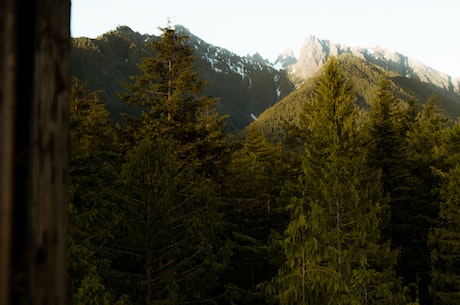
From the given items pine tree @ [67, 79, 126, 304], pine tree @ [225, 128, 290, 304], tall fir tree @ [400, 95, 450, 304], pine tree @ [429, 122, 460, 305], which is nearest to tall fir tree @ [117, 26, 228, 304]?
pine tree @ [67, 79, 126, 304]

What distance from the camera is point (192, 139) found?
47.8ft

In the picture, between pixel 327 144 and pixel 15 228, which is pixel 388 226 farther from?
pixel 15 228

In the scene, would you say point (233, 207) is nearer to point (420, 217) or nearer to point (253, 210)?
point (253, 210)

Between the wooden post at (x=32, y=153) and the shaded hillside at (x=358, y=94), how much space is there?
10888 centimetres

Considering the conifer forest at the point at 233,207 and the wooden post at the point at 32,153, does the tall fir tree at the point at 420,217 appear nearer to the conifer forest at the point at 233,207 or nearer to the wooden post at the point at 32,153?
the conifer forest at the point at 233,207

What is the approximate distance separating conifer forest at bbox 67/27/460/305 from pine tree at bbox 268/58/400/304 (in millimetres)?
44

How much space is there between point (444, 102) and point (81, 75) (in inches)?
5713

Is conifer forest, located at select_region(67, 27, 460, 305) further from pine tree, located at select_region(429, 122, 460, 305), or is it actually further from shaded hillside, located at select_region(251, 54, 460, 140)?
shaded hillside, located at select_region(251, 54, 460, 140)

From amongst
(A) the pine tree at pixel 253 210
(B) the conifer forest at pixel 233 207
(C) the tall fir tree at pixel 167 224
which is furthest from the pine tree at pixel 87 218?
(A) the pine tree at pixel 253 210

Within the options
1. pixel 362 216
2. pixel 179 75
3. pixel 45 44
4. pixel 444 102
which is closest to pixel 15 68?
pixel 45 44

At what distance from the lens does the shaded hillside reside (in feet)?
396

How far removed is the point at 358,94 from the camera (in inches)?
5374

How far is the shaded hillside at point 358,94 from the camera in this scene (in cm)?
12062

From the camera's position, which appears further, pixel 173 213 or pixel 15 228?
pixel 173 213
